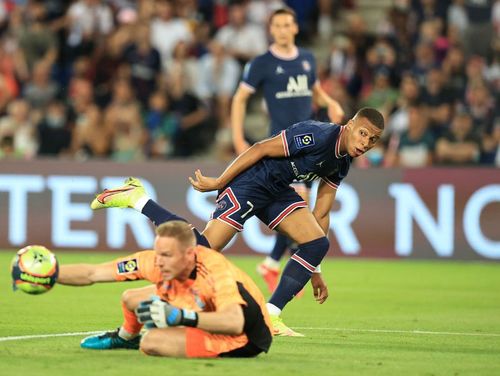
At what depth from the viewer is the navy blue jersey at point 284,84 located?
1245 centimetres

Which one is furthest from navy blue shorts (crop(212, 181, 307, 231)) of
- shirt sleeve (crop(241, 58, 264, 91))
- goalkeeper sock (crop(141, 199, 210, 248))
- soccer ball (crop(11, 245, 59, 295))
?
shirt sleeve (crop(241, 58, 264, 91))

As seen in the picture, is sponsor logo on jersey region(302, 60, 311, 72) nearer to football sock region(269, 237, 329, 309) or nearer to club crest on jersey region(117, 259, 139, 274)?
football sock region(269, 237, 329, 309)

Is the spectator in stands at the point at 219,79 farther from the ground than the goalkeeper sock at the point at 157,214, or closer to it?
farther from the ground

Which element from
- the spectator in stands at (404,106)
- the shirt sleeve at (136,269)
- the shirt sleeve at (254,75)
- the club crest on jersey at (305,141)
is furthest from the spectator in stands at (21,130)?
the shirt sleeve at (136,269)

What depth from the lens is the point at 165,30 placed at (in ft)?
68.4

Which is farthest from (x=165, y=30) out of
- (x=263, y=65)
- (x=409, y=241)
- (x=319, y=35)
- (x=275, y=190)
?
(x=275, y=190)

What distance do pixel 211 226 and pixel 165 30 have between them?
1169 centimetres

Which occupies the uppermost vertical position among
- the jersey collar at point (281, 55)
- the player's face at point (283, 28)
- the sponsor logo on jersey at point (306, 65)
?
the player's face at point (283, 28)

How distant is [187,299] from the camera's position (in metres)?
7.67

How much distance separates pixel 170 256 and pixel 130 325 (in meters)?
1.05

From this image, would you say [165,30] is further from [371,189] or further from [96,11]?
[371,189]

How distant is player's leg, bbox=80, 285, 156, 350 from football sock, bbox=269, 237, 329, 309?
1.67 metres

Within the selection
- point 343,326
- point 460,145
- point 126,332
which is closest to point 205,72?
point 460,145

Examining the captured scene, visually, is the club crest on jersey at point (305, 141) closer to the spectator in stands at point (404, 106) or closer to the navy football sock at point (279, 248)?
the navy football sock at point (279, 248)
